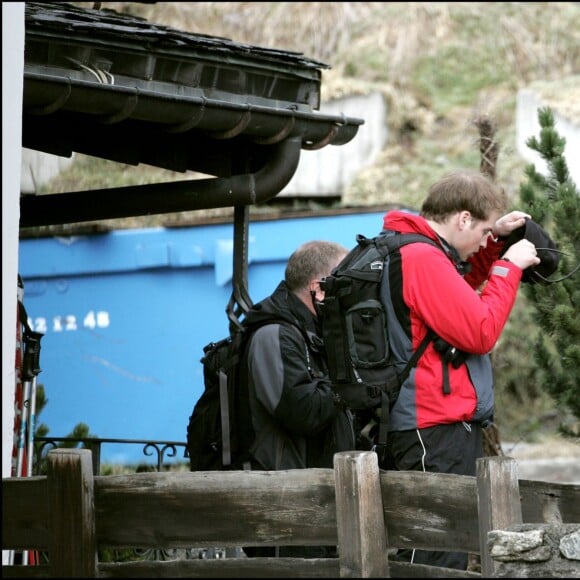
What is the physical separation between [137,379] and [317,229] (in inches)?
70.8

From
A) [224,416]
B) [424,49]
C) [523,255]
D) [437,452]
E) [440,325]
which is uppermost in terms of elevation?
[424,49]

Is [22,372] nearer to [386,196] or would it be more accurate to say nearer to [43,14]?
[43,14]

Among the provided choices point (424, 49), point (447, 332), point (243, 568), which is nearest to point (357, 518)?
point (243, 568)

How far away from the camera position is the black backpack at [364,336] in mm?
3656

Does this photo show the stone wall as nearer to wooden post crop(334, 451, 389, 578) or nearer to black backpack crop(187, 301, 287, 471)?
wooden post crop(334, 451, 389, 578)

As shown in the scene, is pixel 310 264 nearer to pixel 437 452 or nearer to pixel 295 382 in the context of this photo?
pixel 295 382

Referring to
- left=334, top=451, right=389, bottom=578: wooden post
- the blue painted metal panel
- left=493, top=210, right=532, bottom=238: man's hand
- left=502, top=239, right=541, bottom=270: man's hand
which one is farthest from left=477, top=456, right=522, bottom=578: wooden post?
the blue painted metal panel

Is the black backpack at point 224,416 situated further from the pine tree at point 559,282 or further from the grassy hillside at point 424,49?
the grassy hillside at point 424,49

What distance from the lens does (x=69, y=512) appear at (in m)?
3.09

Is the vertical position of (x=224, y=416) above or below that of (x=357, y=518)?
above

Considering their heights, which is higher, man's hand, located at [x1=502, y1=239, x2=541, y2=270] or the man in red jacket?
man's hand, located at [x1=502, y1=239, x2=541, y2=270]

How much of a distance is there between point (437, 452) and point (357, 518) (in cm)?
63

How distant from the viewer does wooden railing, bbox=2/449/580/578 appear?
121 inches

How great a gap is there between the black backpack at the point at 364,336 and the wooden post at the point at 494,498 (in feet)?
2.15
